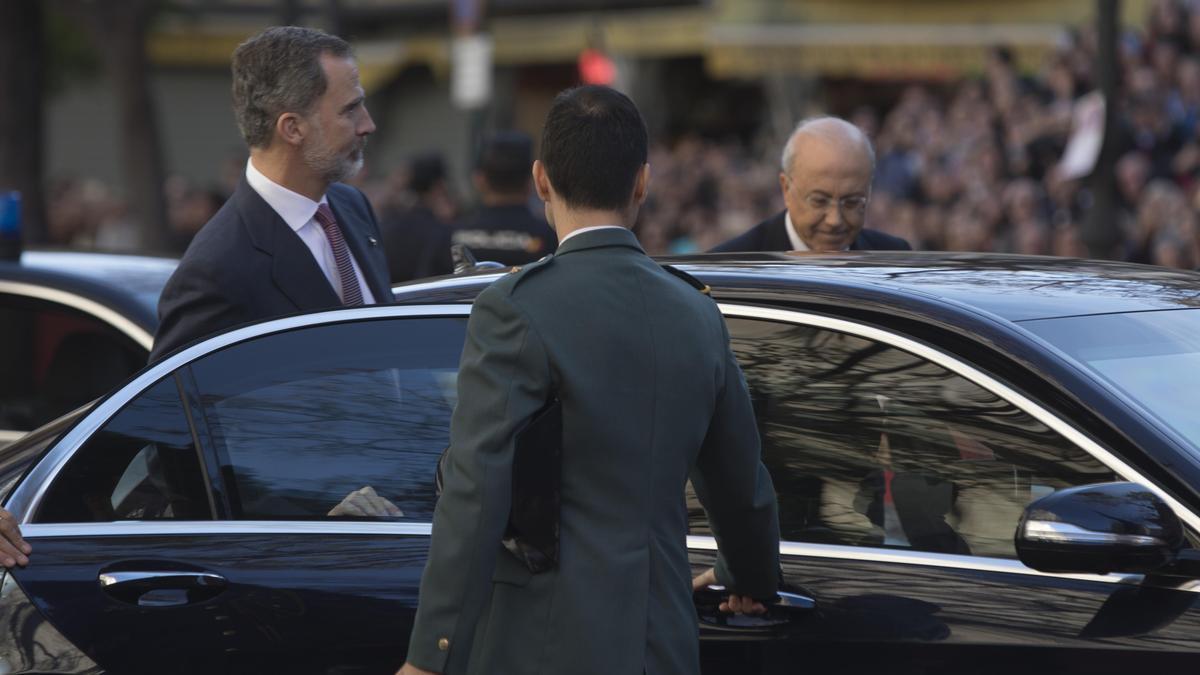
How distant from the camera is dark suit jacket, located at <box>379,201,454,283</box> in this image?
8.93 metres

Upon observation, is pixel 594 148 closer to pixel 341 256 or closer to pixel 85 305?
pixel 341 256

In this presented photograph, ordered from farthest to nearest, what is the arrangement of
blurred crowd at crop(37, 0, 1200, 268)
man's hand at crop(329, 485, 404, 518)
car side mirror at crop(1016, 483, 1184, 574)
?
1. blurred crowd at crop(37, 0, 1200, 268)
2. man's hand at crop(329, 485, 404, 518)
3. car side mirror at crop(1016, 483, 1184, 574)

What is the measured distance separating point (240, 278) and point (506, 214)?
12.9 ft

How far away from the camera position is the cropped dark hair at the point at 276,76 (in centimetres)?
436

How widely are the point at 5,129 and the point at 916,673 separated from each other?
50.1 feet

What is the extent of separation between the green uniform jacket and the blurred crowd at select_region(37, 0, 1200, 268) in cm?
716

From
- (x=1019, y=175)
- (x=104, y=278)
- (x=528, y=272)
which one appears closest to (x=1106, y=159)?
(x=1019, y=175)

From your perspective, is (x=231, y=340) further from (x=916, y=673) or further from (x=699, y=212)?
(x=699, y=212)

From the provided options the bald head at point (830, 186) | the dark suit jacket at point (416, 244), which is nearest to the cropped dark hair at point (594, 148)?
the bald head at point (830, 186)

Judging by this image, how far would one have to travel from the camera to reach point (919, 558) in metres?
3.18

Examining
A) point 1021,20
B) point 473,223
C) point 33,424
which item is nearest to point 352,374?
point 33,424

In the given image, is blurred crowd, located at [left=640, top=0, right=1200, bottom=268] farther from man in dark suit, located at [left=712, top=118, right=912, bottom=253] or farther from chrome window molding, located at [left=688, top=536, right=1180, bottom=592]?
chrome window molding, located at [left=688, top=536, right=1180, bottom=592]

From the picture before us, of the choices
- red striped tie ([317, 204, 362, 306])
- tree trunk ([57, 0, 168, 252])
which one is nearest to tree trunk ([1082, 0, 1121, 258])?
red striped tie ([317, 204, 362, 306])

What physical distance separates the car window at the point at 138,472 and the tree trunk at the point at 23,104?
13.6 m
